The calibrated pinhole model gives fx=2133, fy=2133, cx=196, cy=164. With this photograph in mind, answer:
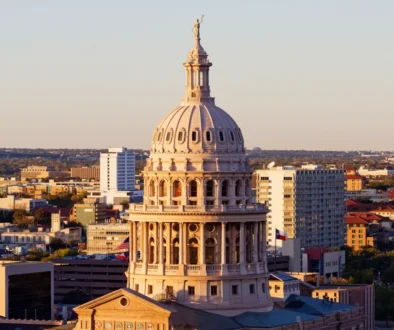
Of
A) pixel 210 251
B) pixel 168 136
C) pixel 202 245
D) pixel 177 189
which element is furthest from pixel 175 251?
pixel 168 136

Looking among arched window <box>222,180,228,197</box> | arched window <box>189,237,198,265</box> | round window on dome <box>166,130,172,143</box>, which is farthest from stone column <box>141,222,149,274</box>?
round window on dome <box>166,130,172,143</box>

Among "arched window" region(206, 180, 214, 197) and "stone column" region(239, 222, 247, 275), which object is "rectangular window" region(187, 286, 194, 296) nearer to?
"stone column" region(239, 222, 247, 275)

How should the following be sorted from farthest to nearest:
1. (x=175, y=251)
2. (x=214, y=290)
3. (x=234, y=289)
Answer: (x=234, y=289) → (x=175, y=251) → (x=214, y=290)

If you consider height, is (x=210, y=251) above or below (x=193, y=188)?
below

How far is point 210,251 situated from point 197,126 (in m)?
7.31

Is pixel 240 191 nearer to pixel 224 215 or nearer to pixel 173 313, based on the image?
pixel 224 215

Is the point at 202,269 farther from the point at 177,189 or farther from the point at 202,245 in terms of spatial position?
the point at 177,189

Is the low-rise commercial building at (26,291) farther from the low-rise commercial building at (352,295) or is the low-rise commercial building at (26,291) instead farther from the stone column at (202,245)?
the stone column at (202,245)

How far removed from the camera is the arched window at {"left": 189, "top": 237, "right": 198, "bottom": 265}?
406 ft

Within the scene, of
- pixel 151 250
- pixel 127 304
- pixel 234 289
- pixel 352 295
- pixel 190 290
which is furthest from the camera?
pixel 352 295

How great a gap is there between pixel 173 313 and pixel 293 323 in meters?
12.2

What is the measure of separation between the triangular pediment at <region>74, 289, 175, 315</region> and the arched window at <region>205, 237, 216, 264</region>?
6.82m

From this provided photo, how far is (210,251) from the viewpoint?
123750 millimetres

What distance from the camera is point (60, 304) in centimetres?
→ 19562
